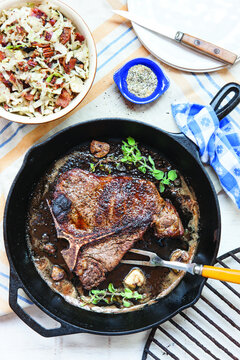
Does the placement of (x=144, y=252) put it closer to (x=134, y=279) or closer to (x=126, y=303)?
(x=134, y=279)

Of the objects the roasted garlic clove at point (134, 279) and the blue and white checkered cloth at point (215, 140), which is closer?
the blue and white checkered cloth at point (215, 140)

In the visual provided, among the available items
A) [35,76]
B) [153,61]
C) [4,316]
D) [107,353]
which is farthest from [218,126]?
[4,316]

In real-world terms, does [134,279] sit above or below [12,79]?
below

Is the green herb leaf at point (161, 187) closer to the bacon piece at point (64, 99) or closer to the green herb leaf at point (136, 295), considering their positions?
the green herb leaf at point (136, 295)

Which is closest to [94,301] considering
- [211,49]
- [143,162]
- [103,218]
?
[103,218]

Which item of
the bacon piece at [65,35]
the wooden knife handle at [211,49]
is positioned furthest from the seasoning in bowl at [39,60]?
the wooden knife handle at [211,49]

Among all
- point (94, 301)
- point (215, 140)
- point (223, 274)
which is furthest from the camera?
point (94, 301)

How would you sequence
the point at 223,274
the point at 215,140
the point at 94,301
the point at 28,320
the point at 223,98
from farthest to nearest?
the point at 94,301 → the point at 215,140 → the point at 223,98 → the point at 28,320 → the point at 223,274
